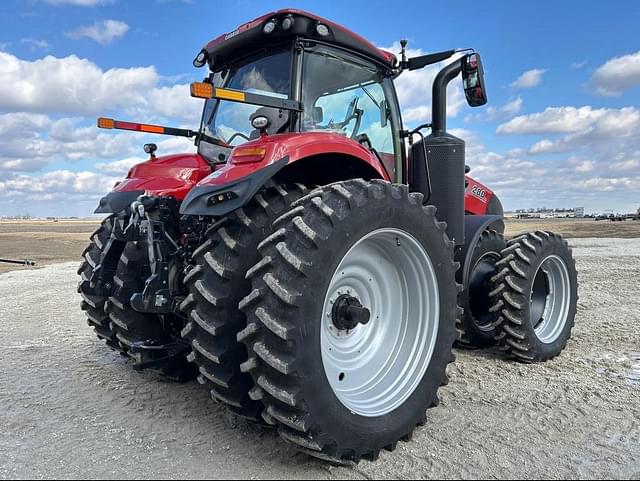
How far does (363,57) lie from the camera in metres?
3.95

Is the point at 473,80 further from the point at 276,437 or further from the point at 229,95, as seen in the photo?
the point at 276,437

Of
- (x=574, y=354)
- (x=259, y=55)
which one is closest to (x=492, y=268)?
(x=574, y=354)

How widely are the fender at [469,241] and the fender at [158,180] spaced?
2.28m

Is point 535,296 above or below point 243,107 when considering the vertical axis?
below

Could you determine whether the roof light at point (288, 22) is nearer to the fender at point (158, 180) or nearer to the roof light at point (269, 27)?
the roof light at point (269, 27)

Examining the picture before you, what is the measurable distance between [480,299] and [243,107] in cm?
278

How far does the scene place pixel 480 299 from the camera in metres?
4.79

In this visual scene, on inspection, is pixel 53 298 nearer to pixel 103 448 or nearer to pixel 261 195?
pixel 103 448

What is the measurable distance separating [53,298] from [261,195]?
6.71m

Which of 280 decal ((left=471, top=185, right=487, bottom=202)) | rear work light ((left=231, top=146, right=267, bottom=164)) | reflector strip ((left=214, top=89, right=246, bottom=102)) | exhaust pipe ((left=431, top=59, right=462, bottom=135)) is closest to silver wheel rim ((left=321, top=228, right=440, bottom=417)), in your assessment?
rear work light ((left=231, top=146, right=267, bottom=164))

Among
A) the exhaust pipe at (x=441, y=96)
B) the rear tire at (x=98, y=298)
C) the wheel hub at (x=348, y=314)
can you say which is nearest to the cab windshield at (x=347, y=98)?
the exhaust pipe at (x=441, y=96)

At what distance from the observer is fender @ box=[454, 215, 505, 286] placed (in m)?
4.40

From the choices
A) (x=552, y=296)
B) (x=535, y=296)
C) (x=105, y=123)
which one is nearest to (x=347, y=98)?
(x=105, y=123)

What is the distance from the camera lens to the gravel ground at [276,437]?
2.57 meters
